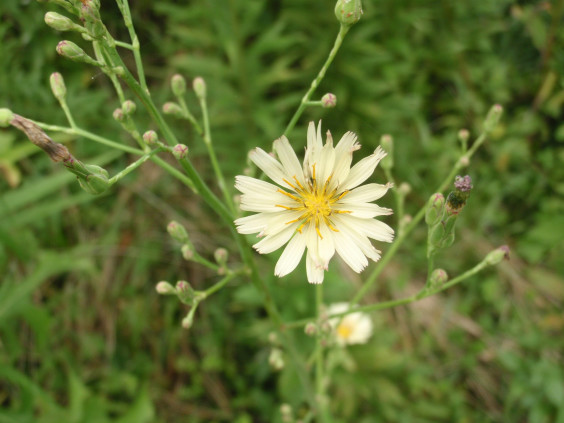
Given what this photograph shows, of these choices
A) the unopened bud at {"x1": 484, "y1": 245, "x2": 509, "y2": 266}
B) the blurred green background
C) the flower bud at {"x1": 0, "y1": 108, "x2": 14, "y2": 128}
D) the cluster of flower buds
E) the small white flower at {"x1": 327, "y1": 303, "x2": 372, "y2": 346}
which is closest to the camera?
the flower bud at {"x1": 0, "y1": 108, "x2": 14, "y2": 128}

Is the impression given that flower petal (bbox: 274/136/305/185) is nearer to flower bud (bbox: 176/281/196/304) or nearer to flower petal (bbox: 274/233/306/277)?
flower petal (bbox: 274/233/306/277)

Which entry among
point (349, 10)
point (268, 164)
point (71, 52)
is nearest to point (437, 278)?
point (268, 164)

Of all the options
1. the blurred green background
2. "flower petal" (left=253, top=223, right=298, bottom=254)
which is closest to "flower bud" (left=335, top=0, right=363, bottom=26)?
"flower petal" (left=253, top=223, right=298, bottom=254)

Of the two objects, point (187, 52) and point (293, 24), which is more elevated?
point (187, 52)

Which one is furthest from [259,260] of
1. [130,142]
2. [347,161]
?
[347,161]

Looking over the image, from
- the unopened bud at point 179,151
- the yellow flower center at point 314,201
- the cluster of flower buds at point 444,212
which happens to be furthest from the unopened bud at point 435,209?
the unopened bud at point 179,151

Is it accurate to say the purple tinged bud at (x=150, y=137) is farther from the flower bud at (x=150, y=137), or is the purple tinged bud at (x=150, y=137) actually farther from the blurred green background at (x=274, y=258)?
the blurred green background at (x=274, y=258)

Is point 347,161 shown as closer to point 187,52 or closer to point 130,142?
→ point 130,142
